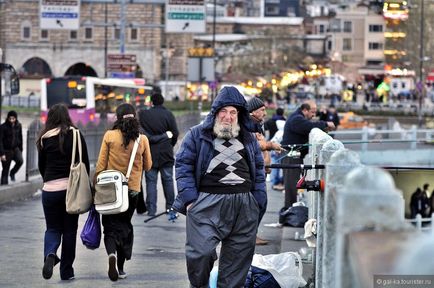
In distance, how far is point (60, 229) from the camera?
1129 centimetres

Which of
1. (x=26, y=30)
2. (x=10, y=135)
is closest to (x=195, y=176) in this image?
(x=10, y=135)

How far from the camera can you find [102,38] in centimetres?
13650

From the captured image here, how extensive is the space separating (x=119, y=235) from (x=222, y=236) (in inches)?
118

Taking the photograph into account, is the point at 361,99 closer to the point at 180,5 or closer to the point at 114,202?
the point at 180,5

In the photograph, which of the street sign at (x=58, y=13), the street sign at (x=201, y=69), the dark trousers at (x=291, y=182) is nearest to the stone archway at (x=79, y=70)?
the street sign at (x=201, y=69)

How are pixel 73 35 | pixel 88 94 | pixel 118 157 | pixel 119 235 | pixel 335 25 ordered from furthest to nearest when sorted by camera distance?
1. pixel 335 25
2. pixel 73 35
3. pixel 88 94
4. pixel 118 157
5. pixel 119 235

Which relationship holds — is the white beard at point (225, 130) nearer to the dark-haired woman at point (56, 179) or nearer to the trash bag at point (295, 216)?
the dark-haired woman at point (56, 179)

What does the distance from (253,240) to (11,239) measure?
6193 millimetres

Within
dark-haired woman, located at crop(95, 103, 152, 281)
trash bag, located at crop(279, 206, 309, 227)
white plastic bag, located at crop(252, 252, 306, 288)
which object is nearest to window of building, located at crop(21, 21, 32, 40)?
trash bag, located at crop(279, 206, 309, 227)

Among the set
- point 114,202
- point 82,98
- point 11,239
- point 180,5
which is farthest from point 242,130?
point 82,98

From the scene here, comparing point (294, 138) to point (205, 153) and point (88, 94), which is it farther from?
point (88, 94)

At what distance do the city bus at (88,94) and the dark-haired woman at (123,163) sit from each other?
4122 centimetres

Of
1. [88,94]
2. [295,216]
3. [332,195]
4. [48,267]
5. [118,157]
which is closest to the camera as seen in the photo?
[332,195]

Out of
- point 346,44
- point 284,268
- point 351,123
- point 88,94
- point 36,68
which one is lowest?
point 351,123
